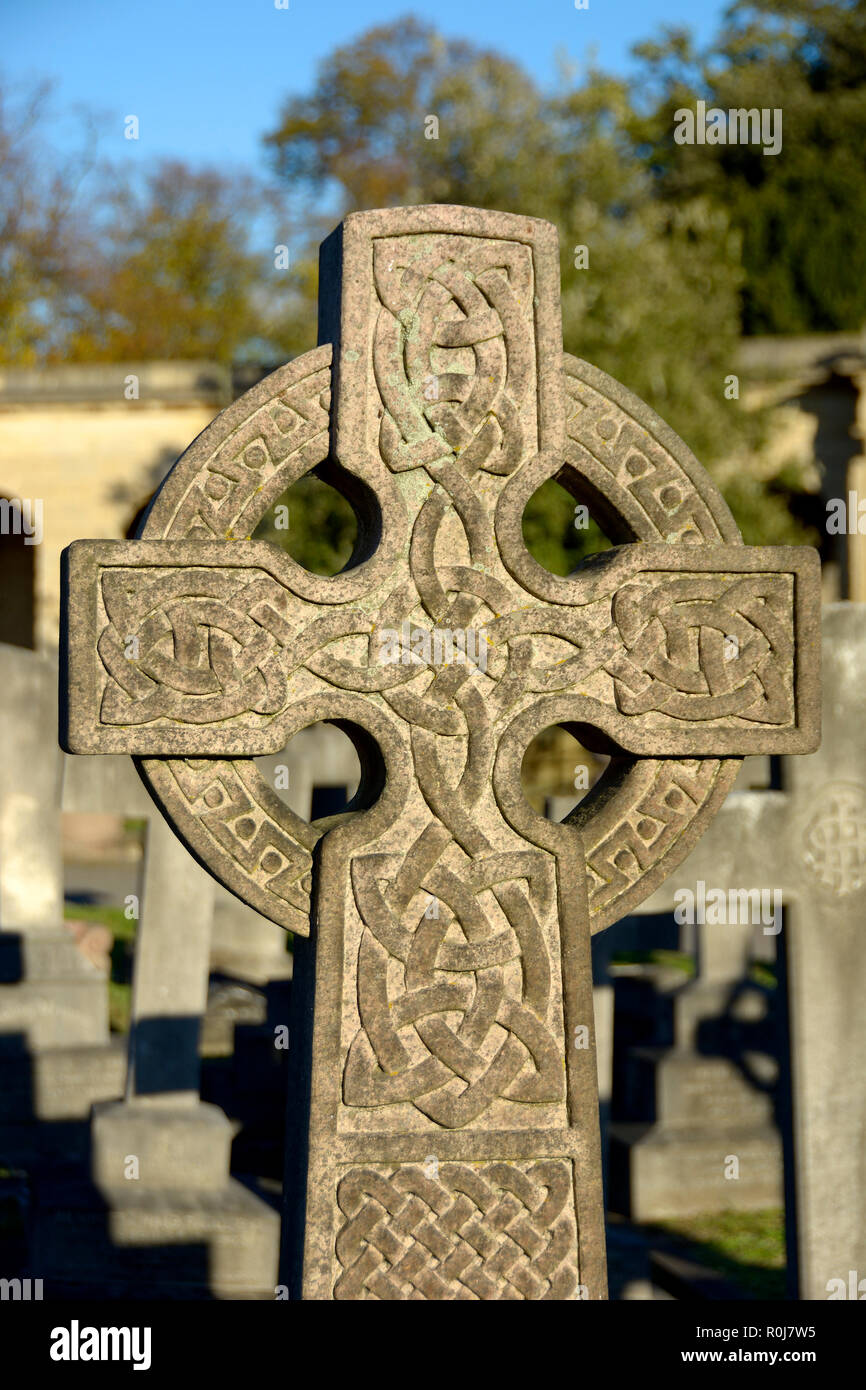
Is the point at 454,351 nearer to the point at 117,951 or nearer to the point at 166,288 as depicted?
the point at 117,951

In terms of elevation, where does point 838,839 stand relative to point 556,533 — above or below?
below

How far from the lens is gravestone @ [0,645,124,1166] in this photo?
7.34 m

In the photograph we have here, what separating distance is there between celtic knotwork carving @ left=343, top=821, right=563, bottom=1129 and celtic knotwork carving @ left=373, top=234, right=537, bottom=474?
0.78 meters

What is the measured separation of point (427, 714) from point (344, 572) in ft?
1.12

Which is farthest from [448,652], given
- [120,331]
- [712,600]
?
[120,331]

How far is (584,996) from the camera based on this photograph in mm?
2975

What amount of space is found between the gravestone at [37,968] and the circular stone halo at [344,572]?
4.62 meters

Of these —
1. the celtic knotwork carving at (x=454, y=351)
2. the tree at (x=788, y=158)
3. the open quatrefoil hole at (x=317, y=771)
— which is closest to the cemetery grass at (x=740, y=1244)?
the open quatrefoil hole at (x=317, y=771)

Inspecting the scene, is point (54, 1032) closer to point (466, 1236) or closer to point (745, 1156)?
point (745, 1156)

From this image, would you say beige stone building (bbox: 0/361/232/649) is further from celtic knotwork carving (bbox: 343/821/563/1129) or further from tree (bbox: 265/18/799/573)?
celtic knotwork carving (bbox: 343/821/563/1129)

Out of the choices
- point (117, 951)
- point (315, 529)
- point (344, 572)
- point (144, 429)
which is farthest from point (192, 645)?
point (144, 429)

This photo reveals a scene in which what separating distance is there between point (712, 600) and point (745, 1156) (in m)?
4.64

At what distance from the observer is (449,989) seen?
9.52 feet
